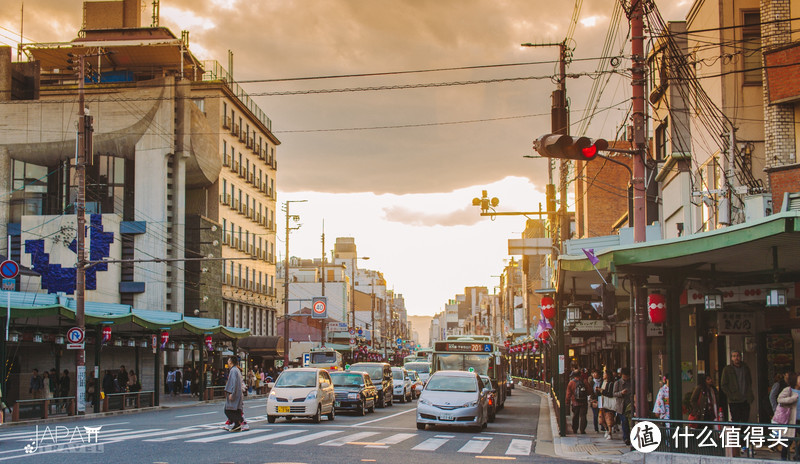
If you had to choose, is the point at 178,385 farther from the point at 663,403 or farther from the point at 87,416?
the point at 663,403

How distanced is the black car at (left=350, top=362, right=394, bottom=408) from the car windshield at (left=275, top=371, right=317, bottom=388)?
11013 mm

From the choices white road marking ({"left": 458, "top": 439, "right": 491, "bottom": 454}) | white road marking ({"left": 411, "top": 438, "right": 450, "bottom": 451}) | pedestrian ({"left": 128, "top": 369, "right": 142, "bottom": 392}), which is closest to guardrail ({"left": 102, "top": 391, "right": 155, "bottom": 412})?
pedestrian ({"left": 128, "top": 369, "right": 142, "bottom": 392})

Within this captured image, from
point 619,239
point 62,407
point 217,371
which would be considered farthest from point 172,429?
point 217,371

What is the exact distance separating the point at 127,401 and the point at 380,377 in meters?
Result: 11.1

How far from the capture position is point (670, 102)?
30891 millimetres

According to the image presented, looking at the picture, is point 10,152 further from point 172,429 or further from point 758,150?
point 758,150

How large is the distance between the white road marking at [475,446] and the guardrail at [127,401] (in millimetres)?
19056

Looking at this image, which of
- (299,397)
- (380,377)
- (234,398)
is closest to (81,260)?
(299,397)

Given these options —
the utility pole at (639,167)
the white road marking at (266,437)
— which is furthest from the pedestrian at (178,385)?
the utility pole at (639,167)

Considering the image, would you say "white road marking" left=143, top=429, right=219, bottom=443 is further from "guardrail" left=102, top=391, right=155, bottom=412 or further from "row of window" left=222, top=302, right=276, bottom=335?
"row of window" left=222, top=302, right=276, bottom=335

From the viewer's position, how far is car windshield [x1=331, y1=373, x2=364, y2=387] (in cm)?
3075

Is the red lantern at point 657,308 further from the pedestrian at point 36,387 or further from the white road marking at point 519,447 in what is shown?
the pedestrian at point 36,387

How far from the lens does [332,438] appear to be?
2002 centimetres

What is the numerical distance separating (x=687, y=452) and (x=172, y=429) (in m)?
13.8
